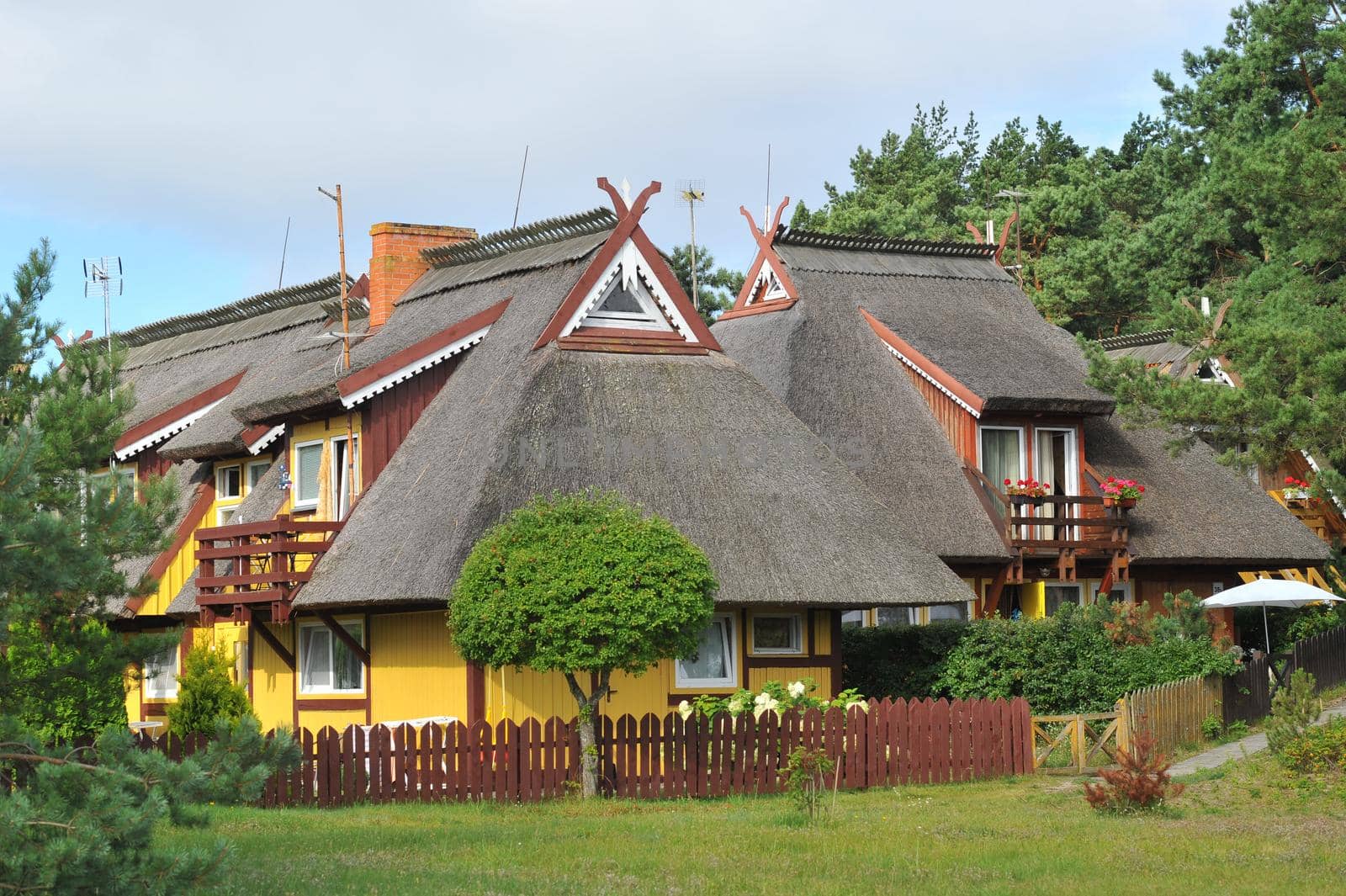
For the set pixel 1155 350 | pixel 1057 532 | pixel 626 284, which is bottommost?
pixel 1057 532

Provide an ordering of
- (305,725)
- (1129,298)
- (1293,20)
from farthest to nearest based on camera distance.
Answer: (1129,298), (1293,20), (305,725)

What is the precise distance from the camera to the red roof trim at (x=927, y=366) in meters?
32.1

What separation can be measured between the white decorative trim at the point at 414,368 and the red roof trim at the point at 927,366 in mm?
9026

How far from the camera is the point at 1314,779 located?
20.6 meters

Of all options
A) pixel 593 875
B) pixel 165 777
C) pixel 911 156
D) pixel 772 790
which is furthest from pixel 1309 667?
pixel 911 156

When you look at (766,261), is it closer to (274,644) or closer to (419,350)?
(419,350)

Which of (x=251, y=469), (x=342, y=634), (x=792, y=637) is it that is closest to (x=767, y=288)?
(x=251, y=469)

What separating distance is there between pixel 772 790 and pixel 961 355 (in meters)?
14.3

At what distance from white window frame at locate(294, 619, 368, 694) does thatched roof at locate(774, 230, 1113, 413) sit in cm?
1242

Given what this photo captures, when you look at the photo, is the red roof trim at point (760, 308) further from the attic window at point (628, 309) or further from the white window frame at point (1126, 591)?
the white window frame at point (1126, 591)

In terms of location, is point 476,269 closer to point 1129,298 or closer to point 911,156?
point 1129,298

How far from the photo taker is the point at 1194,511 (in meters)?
33.9

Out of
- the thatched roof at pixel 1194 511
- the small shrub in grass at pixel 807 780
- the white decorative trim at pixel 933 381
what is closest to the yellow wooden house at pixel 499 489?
the small shrub in grass at pixel 807 780

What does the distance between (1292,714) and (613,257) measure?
495 inches
